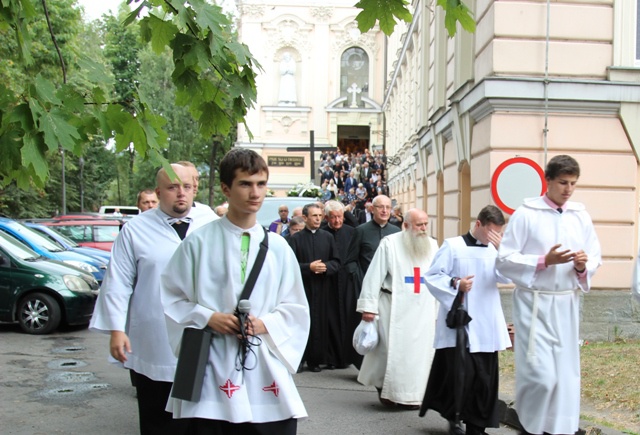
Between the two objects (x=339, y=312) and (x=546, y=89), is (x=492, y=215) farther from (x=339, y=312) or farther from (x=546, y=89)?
(x=546, y=89)

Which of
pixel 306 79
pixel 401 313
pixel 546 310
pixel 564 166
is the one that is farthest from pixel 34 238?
pixel 306 79

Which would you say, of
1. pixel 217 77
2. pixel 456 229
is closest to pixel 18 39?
pixel 217 77

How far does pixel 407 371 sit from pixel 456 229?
7.47 meters

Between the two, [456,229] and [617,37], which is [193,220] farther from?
[456,229]

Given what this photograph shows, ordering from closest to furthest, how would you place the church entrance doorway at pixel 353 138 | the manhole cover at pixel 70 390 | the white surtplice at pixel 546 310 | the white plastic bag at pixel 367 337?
1. the white surtplice at pixel 546 310
2. the white plastic bag at pixel 367 337
3. the manhole cover at pixel 70 390
4. the church entrance doorway at pixel 353 138

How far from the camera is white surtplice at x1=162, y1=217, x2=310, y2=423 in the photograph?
150 inches

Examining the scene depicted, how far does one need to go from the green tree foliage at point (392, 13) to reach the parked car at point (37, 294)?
8954 mm

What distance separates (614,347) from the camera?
10.6 metres

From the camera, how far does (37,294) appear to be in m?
12.8

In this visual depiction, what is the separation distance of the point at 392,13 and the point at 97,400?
5146mm

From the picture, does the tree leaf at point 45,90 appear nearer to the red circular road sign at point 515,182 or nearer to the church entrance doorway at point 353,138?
the red circular road sign at point 515,182

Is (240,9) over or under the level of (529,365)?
over

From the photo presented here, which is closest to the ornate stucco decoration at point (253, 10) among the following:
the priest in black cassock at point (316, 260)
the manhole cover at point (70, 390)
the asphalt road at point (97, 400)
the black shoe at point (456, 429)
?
the asphalt road at point (97, 400)

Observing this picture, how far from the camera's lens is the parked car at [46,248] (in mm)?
14422
